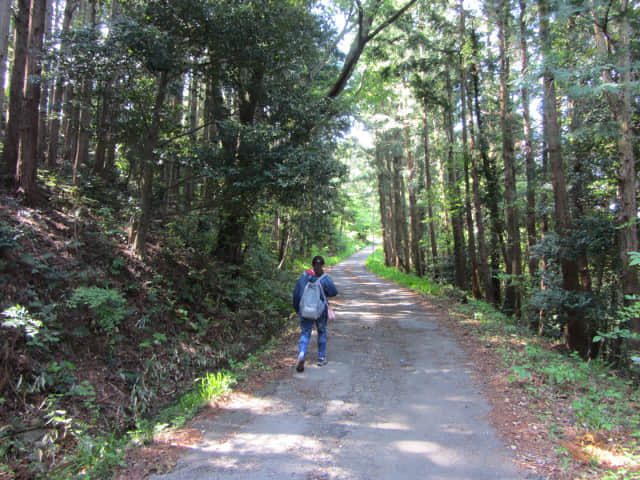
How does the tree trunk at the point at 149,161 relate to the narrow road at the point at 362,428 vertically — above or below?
above

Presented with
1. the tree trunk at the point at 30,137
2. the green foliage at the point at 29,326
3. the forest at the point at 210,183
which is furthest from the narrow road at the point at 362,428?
the tree trunk at the point at 30,137

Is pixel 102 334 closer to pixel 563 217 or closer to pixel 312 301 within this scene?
pixel 312 301

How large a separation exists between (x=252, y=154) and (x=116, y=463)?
6026mm

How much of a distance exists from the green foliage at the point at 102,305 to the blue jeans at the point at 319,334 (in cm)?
348

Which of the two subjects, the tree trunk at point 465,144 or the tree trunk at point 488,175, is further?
the tree trunk at point 488,175

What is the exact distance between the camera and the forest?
19.4 ft

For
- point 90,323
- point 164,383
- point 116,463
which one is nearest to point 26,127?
point 90,323

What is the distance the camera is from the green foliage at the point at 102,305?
6.19m

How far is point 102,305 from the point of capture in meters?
6.54

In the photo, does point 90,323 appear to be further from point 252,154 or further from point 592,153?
point 592,153

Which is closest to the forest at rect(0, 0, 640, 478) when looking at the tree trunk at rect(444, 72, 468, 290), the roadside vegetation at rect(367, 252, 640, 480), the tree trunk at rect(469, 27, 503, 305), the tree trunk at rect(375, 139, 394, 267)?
the tree trunk at rect(469, 27, 503, 305)

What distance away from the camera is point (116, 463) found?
11.7ft

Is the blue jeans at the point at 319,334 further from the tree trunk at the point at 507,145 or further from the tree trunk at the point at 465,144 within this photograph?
the tree trunk at the point at 465,144

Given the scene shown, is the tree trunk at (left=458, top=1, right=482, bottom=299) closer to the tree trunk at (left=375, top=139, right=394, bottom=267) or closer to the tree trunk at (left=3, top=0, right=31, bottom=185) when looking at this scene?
the tree trunk at (left=375, top=139, right=394, bottom=267)
